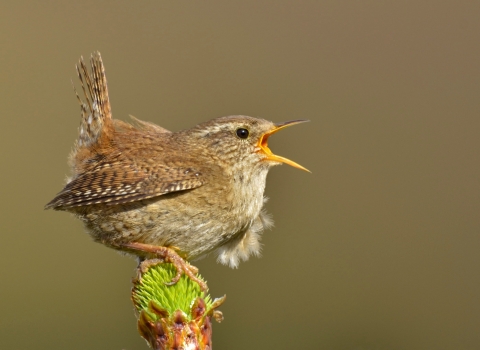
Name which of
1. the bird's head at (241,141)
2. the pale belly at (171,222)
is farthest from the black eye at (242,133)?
the pale belly at (171,222)

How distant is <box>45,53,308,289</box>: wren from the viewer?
262cm

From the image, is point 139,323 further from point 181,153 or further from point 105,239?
point 181,153

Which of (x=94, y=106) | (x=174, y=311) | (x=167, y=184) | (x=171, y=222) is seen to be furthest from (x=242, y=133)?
(x=174, y=311)

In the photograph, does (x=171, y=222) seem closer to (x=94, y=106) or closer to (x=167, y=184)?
(x=167, y=184)

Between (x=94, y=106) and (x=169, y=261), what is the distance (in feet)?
3.91

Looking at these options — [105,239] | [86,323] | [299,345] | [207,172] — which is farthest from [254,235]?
[86,323]

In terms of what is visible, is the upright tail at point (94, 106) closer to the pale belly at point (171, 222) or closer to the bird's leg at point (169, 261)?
the pale belly at point (171, 222)

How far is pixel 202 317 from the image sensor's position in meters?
1.66

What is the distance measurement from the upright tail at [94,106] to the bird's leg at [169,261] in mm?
689

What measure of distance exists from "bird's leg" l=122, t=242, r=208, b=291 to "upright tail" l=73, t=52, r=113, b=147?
→ 0.69 metres

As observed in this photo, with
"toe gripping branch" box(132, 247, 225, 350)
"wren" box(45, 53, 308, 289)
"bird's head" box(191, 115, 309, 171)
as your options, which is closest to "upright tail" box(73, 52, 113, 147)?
"wren" box(45, 53, 308, 289)

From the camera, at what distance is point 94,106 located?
10.4 feet

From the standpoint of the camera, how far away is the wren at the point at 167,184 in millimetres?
2621

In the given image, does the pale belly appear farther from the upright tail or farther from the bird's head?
the upright tail
